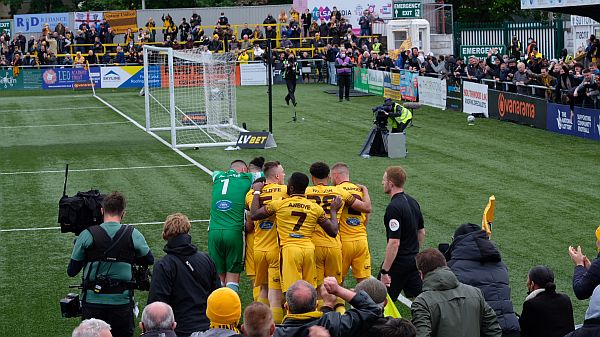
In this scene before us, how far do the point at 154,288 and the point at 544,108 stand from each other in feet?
73.5

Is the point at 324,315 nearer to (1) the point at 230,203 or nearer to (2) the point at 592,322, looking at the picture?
(2) the point at 592,322

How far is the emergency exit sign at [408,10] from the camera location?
5209cm

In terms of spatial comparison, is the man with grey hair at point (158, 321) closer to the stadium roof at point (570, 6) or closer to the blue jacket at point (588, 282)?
the blue jacket at point (588, 282)

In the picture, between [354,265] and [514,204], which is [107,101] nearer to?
[514,204]

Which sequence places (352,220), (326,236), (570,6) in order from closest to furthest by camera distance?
(326,236) < (352,220) < (570,6)

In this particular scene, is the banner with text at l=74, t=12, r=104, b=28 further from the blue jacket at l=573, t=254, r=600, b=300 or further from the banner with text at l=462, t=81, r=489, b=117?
the blue jacket at l=573, t=254, r=600, b=300

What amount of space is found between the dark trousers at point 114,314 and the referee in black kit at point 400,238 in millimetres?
2727

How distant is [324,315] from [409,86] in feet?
108

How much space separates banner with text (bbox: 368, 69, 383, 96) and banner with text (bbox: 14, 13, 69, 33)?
78.9 ft

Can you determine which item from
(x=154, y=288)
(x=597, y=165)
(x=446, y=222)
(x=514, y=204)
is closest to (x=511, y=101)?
(x=597, y=165)

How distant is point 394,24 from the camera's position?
51.8 m

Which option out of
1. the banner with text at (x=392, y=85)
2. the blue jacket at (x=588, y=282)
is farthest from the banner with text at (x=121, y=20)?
the blue jacket at (x=588, y=282)

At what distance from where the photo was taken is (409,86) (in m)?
39.9

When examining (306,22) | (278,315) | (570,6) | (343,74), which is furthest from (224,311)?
(306,22)
